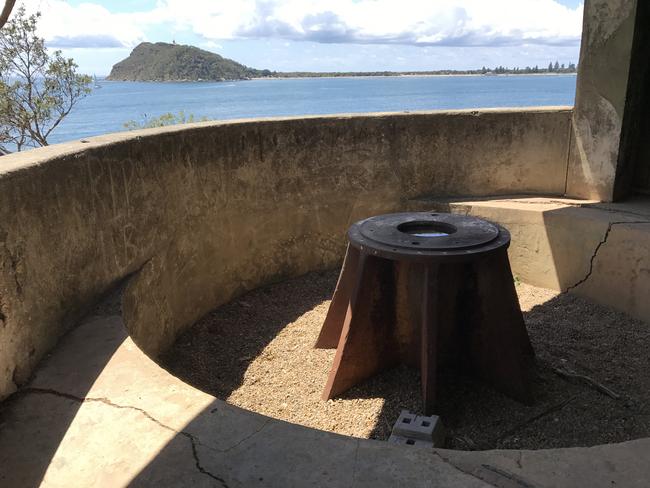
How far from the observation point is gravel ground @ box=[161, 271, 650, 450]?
10.7 ft

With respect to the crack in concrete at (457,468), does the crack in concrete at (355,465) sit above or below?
above

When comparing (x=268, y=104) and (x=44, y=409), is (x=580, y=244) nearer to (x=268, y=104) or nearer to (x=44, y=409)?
(x=44, y=409)

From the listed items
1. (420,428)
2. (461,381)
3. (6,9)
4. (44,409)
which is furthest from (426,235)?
(6,9)

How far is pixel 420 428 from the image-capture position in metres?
2.76

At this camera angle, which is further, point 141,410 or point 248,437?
point 141,410

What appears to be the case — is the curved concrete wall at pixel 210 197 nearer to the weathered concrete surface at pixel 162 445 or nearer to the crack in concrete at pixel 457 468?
the weathered concrete surface at pixel 162 445

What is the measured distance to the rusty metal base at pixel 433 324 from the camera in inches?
→ 134

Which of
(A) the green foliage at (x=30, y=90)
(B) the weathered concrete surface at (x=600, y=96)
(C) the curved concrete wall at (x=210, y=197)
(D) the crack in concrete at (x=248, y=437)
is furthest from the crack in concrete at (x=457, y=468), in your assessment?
(A) the green foliage at (x=30, y=90)

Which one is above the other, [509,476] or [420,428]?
A: [509,476]

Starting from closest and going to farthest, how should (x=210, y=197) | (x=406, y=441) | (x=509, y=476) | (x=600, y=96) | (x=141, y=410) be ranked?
(x=509, y=476) < (x=141, y=410) < (x=406, y=441) < (x=210, y=197) < (x=600, y=96)

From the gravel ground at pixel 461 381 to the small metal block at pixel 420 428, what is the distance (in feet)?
1.38

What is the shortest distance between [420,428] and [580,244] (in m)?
2.92

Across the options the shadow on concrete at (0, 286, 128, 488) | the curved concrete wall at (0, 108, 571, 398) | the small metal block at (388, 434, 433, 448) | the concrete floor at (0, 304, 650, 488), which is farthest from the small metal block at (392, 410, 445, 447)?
the curved concrete wall at (0, 108, 571, 398)

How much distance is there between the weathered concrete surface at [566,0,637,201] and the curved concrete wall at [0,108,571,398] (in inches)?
8.3
